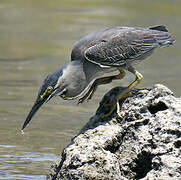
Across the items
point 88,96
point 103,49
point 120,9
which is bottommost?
point 120,9

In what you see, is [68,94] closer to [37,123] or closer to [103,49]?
[103,49]

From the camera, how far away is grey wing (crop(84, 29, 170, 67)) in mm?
7023

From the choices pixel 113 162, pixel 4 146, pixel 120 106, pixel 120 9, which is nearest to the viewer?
pixel 113 162

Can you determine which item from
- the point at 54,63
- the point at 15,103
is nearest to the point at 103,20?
the point at 54,63

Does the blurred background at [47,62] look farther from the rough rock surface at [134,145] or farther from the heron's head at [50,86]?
the rough rock surface at [134,145]

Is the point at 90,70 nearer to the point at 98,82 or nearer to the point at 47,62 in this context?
the point at 98,82

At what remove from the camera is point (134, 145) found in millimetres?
6039

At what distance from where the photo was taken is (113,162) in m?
5.89

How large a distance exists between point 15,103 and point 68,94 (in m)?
4.55

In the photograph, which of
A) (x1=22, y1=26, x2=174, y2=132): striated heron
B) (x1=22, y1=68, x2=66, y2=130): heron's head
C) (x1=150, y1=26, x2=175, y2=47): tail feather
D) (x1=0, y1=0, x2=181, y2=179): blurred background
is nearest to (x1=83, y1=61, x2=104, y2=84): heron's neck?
(x1=22, y1=26, x2=174, y2=132): striated heron

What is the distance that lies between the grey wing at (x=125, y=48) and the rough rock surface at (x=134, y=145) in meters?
0.77

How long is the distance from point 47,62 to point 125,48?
25.9 ft

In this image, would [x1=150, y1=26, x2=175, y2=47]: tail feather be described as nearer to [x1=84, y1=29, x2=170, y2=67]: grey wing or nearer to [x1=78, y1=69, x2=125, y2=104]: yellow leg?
[x1=84, y1=29, x2=170, y2=67]: grey wing

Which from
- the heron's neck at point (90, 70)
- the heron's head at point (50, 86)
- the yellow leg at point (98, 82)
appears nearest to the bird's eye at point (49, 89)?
the heron's head at point (50, 86)
